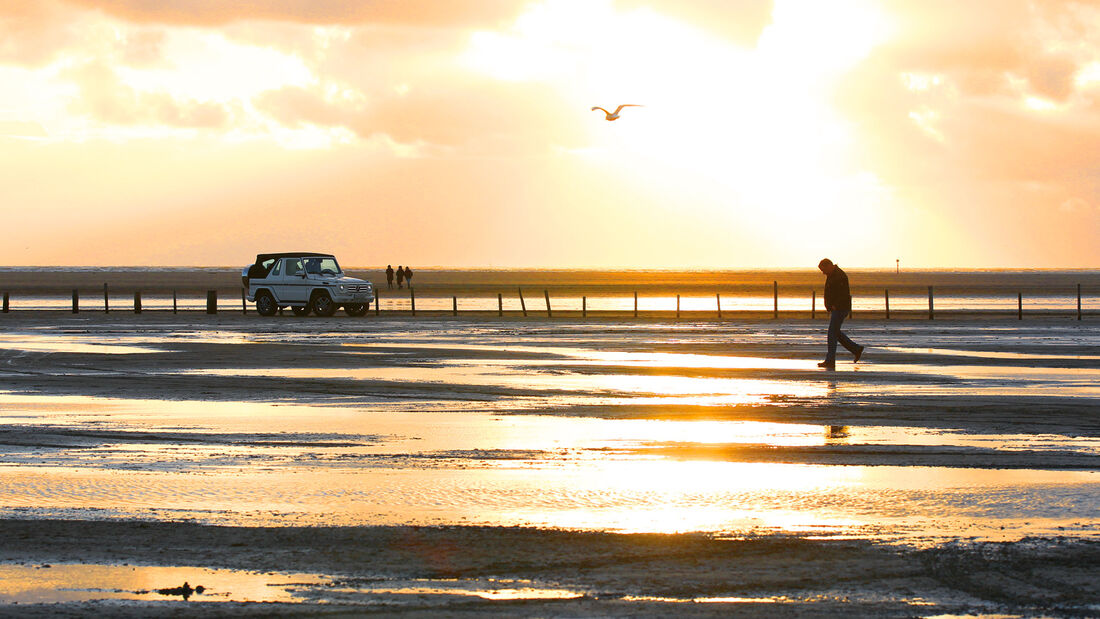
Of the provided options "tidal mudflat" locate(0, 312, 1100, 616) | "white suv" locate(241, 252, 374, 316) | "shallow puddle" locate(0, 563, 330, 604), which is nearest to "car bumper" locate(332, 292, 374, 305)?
"white suv" locate(241, 252, 374, 316)

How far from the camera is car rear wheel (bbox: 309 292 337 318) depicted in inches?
1743

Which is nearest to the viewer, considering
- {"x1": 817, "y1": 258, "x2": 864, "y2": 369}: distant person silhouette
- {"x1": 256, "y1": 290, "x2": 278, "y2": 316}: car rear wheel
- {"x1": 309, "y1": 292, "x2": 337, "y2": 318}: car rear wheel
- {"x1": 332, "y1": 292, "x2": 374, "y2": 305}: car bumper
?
{"x1": 817, "y1": 258, "x2": 864, "y2": 369}: distant person silhouette

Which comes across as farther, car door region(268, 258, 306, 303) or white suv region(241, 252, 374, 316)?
car door region(268, 258, 306, 303)

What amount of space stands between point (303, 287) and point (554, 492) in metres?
36.6

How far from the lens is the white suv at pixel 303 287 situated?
44.2 m

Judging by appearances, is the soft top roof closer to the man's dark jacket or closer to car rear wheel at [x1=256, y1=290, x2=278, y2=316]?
car rear wheel at [x1=256, y1=290, x2=278, y2=316]

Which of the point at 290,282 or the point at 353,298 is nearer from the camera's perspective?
the point at 353,298

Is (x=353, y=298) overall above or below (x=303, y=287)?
below

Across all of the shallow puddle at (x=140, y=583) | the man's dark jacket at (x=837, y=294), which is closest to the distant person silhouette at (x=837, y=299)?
the man's dark jacket at (x=837, y=294)

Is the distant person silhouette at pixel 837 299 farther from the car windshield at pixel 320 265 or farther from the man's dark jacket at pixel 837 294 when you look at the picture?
the car windshield at pixel 320 265

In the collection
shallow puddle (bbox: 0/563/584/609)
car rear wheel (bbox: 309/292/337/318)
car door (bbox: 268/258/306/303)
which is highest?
car door (bbox: 268/258/306/303)

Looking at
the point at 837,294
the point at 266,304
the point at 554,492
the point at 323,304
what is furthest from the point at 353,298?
the point at 554,492

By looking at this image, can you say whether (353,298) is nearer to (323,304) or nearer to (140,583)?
(323,304)

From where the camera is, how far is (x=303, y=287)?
4453cm
